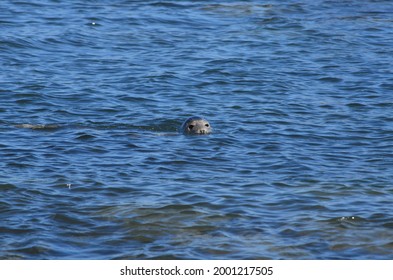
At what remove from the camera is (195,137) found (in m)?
16.0

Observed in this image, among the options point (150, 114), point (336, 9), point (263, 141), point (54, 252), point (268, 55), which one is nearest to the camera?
point (54, 252)

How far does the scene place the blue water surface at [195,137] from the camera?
11883mm

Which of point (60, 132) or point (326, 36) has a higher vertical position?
point (326, 36)

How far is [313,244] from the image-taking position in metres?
11.5

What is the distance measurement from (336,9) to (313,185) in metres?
13.8

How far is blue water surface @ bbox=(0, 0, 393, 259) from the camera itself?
11.9 meters

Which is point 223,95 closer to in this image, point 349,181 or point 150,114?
point 150,114

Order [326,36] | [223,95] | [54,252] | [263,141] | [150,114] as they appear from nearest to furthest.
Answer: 1. [54,252]
2. [263,141]
3. [150,114]
4. [223,95]
5. [326,36]

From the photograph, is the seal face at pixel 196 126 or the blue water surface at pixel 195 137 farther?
the seal face at pixel 196 126

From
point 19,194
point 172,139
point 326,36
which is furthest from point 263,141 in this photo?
point 326,36

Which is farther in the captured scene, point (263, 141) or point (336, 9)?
point (336, 9)

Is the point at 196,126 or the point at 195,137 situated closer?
the point at 195,137

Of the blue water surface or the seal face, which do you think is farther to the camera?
the seal face

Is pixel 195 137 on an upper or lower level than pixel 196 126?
lower
